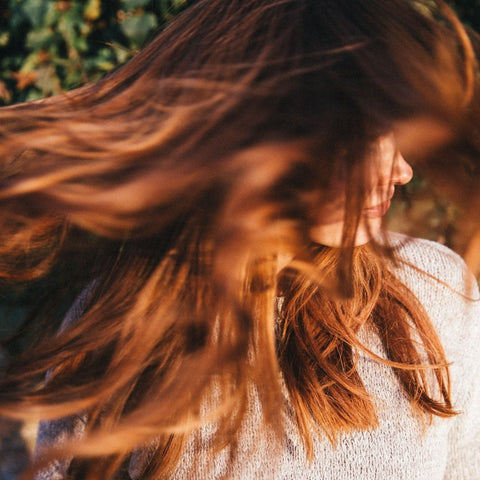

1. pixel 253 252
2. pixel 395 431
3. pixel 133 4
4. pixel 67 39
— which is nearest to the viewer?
pixel 253 252

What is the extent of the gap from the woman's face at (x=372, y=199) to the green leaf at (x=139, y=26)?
2.99ft

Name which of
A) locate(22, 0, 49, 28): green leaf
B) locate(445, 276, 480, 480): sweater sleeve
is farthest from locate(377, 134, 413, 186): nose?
locate(22, 0, 49, 28): green leaf

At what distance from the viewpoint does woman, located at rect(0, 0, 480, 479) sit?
0.79 metres

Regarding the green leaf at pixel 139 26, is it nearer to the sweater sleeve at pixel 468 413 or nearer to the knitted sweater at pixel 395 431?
the knitted sweater at pixel 395 431

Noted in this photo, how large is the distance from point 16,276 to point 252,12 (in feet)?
2.20

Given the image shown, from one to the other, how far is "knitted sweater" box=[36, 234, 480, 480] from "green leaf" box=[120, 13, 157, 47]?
88 cm

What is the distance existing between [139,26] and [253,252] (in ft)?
3.14

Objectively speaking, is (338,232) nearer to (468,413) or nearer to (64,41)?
(468,413)

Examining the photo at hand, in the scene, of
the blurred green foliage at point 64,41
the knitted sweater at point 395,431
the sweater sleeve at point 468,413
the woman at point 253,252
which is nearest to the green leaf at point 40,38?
the blurred green foliage at point 64,41

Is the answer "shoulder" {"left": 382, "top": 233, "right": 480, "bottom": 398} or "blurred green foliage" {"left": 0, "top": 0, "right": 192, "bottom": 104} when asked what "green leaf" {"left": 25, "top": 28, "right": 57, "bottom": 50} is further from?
"shoulder" {"left": 382, "top": 233, "right": 480, "bottom": 398}

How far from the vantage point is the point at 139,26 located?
152 cm

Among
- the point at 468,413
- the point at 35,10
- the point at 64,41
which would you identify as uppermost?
the point at 35,10

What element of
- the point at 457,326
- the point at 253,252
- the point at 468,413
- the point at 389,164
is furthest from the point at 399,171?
the point at 468,413

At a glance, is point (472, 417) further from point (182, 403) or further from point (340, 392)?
point (182, 403)
